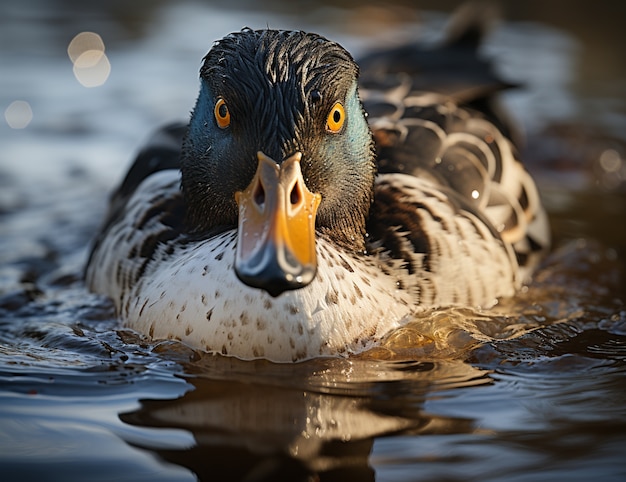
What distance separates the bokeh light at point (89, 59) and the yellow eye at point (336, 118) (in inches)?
244

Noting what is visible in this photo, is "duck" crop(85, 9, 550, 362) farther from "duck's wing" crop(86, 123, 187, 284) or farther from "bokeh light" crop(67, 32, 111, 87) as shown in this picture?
"bokeh light" crop(67, 32, 111, 87)

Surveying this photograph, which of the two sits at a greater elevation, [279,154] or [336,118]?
[336,118]

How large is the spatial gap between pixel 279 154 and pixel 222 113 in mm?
→ 473

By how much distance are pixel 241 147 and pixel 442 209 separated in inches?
54.2

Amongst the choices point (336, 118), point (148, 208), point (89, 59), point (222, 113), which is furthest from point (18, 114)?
point (336, 118)

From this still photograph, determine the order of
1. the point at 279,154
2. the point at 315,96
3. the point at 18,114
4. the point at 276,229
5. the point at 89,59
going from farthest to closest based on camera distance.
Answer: the point at 89,59, the point at 18,114, the point at 315,96, the point at 279,154, the point at 276,229

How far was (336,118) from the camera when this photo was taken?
4707 millimetres

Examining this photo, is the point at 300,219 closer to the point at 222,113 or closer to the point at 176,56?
the point at 222,113

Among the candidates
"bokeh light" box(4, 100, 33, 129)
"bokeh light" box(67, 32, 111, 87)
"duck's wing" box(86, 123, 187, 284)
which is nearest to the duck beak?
"duck's wing" box(86, 123, 187, 284)

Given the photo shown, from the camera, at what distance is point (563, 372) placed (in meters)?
4.71

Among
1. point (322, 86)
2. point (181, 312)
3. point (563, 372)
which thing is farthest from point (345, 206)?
point (563, 372)

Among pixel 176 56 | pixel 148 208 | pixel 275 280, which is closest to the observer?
pixel 275 280

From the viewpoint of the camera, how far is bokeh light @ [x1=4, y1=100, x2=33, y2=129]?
30.0 ft

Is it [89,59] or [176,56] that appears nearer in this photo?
[89,59]
